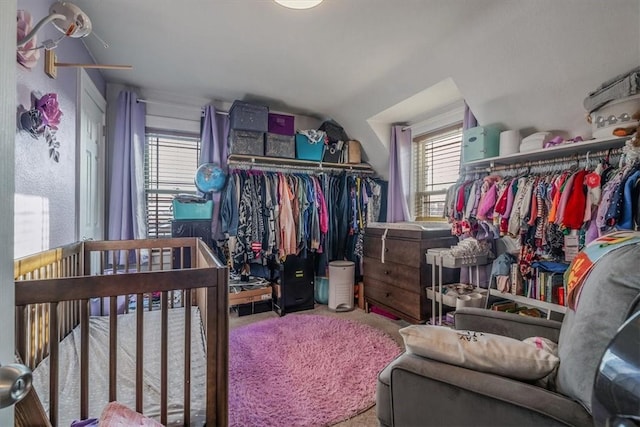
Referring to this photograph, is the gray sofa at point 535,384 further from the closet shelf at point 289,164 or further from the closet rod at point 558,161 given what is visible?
the closet shelf at point 289,164

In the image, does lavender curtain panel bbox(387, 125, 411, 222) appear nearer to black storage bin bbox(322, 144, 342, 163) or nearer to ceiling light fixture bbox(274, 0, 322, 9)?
black storage bin bbox(322, 144, 342, 163)

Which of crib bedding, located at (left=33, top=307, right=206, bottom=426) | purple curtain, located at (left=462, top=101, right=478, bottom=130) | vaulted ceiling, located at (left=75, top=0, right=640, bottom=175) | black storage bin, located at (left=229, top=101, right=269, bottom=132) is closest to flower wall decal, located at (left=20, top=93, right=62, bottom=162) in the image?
vaulted ceiling, located at (left=75, top=0, right=640, bottom=175)

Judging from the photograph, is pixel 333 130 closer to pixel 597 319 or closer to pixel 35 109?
pixel 35 109

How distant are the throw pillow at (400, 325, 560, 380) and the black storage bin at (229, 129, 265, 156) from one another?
2667 millimetres

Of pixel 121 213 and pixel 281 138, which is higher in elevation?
pixel 281 138

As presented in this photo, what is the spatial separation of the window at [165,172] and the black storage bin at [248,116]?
0.56 metres

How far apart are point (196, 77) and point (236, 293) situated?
2099 mm

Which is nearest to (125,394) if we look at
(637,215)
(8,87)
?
(8,87)

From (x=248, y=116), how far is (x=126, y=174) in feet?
4.32

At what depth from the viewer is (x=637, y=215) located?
1.51 m

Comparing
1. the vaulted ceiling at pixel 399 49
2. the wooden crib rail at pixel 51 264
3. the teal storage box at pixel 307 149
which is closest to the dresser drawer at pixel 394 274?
the teal storage box at pixel 307 149

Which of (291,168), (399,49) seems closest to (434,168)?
(399,49)

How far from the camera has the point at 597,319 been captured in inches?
Result: 32.3

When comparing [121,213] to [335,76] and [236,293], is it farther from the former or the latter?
[335,76]
